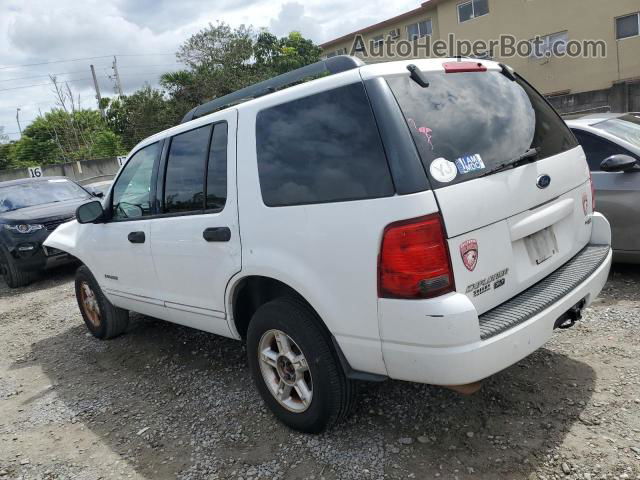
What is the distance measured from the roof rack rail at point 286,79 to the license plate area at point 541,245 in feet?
4.16

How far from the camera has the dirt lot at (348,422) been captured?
2535 mm

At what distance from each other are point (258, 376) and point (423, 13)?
29533 mm

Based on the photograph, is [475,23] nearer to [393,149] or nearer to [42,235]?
[42,235]

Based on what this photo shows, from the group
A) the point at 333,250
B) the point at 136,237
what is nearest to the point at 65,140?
the point at 136,237

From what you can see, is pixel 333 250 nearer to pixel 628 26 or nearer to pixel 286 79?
pixel 286 79

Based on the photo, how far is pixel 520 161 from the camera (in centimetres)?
255

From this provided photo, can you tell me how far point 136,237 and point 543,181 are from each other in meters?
2.84

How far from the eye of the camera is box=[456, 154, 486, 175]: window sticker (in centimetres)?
230

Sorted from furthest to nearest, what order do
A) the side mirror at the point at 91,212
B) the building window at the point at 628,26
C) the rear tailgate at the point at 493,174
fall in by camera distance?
the building window at the point at 628,26 < the side mirror at the point at 91,212 < the rear tailgate at the point at 493,174

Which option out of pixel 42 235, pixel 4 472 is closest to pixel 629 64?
pixel 42 235

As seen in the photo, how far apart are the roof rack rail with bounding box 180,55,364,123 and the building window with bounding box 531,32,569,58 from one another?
79.4 feet

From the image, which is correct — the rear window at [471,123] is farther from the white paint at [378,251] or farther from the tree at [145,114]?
the tree at [145,114]

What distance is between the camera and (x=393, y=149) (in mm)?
2195

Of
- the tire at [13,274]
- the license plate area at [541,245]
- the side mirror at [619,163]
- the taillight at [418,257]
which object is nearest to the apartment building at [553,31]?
the tire at [13,274]
